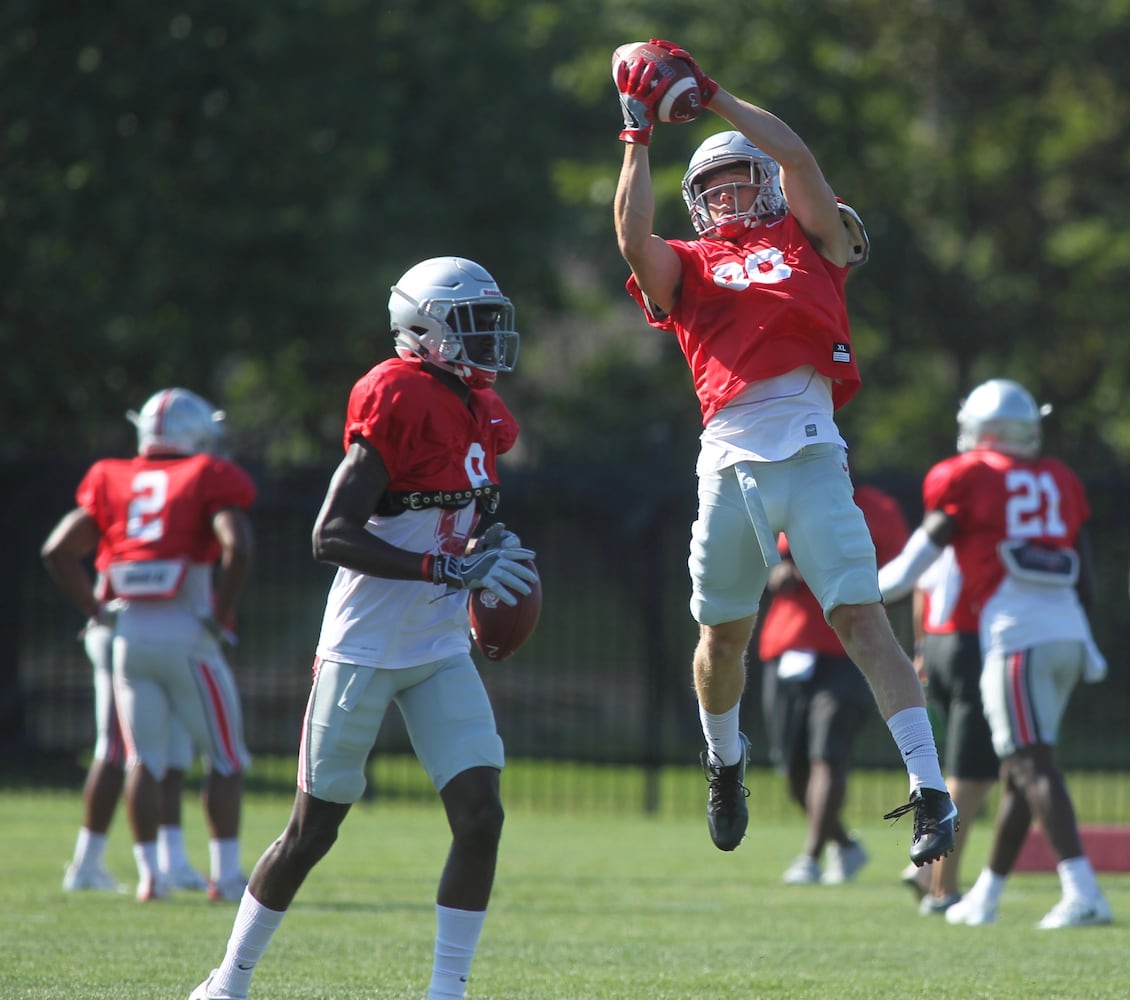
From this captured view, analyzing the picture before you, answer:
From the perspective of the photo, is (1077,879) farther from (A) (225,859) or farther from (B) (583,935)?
(A) (225,859)

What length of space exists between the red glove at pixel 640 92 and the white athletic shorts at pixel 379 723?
175 cm

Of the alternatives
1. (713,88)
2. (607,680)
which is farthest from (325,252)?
(713,88)

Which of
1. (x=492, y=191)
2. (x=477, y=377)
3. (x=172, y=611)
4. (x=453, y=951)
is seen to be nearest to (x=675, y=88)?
(x=477, y=377)

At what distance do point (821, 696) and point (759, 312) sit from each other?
474 centimetres

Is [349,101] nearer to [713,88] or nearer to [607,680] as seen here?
[607,680]

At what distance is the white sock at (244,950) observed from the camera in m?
5.44

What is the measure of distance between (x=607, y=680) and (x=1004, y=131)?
10887mm

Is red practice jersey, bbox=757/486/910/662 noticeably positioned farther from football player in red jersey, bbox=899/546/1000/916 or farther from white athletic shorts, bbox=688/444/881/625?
white athletic shorts, bbox=688/444/881/625

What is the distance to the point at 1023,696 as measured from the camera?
8320mm

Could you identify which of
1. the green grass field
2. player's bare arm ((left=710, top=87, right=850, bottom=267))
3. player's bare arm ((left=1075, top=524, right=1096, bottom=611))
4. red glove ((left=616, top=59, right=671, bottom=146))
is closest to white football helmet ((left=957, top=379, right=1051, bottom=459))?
player's bare arm ((left=1075, top=524, right=1096, bottom=611))

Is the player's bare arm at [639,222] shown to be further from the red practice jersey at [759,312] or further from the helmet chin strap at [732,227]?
the helmet chin strap at [732,227]

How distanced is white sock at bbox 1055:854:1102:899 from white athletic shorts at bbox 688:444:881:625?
122 inches

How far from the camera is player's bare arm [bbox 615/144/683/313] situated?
5656 millimetres

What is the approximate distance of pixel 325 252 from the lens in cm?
2048
